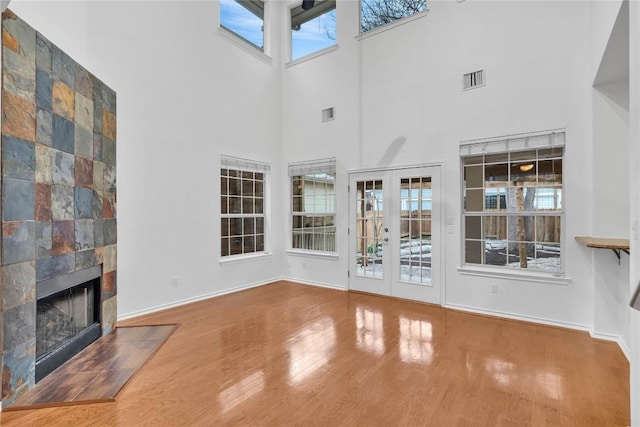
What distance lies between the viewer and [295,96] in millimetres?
6332

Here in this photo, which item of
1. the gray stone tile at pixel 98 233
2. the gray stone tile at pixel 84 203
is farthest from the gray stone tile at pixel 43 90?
the gray stone tile at pixel 98 233

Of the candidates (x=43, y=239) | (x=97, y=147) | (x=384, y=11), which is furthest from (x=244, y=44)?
(x=43, y=239)

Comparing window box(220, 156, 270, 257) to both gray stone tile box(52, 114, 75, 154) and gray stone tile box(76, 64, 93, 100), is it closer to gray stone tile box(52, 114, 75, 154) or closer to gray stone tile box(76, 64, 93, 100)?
gray stone tile box(76, 64, 93, 100)

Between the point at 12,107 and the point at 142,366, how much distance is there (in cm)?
227

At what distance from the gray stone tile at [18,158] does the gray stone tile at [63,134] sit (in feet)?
0.96

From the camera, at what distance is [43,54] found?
2.71 m

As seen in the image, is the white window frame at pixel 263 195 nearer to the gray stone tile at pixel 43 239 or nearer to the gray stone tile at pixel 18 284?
the gray stone tile at pixel 43 239

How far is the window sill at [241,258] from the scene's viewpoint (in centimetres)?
547

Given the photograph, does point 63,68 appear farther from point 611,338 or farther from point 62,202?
point 611,338

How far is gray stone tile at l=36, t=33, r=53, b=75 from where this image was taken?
2.65m

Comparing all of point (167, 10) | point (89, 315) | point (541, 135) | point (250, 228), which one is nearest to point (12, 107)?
point (89, 315)

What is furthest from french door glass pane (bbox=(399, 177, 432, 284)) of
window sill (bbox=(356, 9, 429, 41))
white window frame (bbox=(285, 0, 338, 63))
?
white window frame (bbox=(285, 0, 338, 63))

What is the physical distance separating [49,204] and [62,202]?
0.55 ft

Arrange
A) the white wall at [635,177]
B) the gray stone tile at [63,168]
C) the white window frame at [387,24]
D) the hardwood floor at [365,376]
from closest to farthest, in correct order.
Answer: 1. the white wall at [635,177]
2. the hardwood floor at [365,376]
3. the gray stone tile at [63,168]
4. the white window frame at [387,24]
